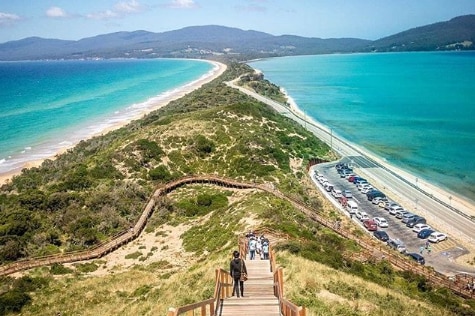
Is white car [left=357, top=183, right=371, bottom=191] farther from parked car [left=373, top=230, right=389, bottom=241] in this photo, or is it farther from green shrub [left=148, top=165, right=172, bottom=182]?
green shrub [left=148, top=165, right=172, bottom=182]

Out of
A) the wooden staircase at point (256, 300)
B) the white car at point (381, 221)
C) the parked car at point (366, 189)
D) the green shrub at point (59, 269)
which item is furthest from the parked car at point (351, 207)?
the wooden staircase at point (256, 300)

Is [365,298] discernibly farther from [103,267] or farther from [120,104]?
[120,104]

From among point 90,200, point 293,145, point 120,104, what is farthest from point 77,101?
point 90,200

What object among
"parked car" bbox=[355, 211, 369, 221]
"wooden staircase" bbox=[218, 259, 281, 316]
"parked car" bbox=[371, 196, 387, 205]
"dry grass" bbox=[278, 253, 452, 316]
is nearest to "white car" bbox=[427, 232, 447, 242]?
"parked car" bbox=[355, 211, 369, 221]

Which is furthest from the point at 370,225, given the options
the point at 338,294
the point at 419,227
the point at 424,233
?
the point at 338,294

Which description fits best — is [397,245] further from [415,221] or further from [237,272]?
[237,272]

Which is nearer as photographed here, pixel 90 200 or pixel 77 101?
pixel 90 200
